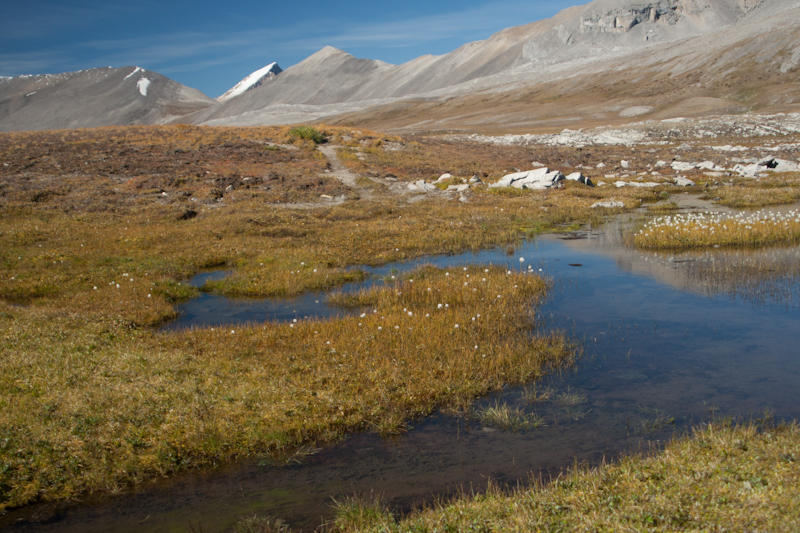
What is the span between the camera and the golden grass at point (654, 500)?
17.5 ft

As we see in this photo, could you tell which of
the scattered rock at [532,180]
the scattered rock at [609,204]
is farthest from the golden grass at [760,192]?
the scattered rock at [532,180]

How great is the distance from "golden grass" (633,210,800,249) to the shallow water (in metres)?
5.48

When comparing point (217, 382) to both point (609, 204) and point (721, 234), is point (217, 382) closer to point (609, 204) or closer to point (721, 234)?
point (721, 234)

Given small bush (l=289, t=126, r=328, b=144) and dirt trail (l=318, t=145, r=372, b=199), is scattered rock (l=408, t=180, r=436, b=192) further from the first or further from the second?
small bush (l=289, t=126, r=328, b=144)

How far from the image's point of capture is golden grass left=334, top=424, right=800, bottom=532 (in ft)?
17.5

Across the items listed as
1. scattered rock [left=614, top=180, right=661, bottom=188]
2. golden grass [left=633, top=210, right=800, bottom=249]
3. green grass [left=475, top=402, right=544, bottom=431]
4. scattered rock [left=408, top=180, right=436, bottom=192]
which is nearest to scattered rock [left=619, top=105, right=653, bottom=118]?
scattered rock [left=614, top=180, right=661, bottom=188]

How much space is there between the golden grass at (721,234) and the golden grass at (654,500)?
1696 centimetres

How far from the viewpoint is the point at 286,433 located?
28.6 feet

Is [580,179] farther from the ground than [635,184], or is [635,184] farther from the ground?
[580,179]

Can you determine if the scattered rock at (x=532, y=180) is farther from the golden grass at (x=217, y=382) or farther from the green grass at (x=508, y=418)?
the green grass at (x=508, y=418)

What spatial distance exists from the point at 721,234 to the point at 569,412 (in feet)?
56.9

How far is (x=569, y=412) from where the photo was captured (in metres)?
9.36

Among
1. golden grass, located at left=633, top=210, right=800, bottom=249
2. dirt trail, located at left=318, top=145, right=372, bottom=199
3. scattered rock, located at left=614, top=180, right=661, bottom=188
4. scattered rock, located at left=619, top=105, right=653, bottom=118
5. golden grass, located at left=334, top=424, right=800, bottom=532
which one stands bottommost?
golden grass, located at left=334, top=424, right=800, bottom=532

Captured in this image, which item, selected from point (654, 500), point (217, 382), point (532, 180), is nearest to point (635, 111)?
point (532, 180)
